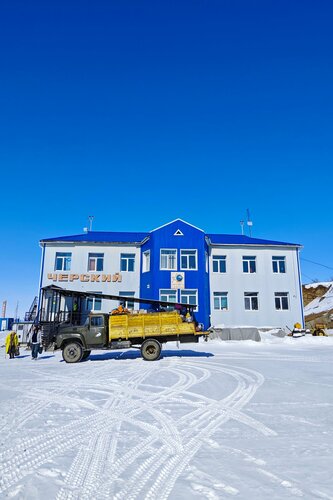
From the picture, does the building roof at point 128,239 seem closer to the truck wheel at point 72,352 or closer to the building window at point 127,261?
the building window at point 127,261

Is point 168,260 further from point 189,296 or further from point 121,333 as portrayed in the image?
point 121,333

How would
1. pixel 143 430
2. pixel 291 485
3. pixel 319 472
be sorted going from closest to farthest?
pixel 291 485 → pixel 319 472 → pixel 143 430

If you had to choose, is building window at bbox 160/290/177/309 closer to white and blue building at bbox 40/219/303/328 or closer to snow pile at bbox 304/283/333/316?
white and blue building at bbox 40/219/303/328

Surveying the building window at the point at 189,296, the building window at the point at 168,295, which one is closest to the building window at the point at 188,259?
the building window at the point at 189,296

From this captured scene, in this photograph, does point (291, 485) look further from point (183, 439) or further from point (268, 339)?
point (268, 339)

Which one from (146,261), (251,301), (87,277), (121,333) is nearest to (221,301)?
(251,301)

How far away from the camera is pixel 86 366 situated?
12.9 meters

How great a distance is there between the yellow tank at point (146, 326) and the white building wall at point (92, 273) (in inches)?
567

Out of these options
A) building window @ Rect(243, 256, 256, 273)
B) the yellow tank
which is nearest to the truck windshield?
the yellow tank

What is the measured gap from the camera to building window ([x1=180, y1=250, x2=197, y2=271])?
2907 centimetres

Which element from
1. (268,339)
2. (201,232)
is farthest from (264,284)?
(201,232)

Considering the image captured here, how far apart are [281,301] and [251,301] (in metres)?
3.06

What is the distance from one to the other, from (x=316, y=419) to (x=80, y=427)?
432 cm

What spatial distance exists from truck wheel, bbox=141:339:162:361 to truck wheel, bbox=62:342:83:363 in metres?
2.93
